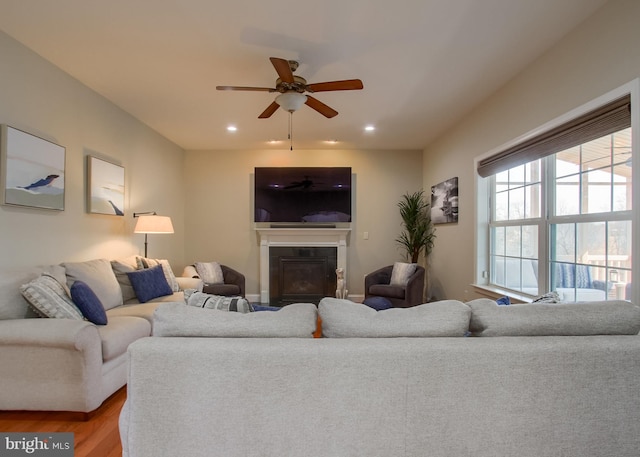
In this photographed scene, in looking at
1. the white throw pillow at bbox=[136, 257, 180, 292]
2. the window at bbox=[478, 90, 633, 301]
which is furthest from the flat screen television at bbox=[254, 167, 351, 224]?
the window at bbox=[478, 90, 633, 301]

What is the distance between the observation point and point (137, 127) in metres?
4.09

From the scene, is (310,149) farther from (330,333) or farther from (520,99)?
(330,333)

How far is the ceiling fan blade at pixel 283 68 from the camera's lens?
7.31 feet

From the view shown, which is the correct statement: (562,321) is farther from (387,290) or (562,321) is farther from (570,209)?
(387,290)

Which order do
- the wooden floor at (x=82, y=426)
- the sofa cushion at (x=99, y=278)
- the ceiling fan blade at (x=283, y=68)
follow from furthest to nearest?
the sofa cushion at (x=99, y=278), the ceiling fan blade at (x=283, y=68), the wooden floor at (x=82, y=426)

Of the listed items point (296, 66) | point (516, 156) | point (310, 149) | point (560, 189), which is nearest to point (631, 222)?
point (560, 189)

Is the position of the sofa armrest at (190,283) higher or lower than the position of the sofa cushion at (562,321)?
lower

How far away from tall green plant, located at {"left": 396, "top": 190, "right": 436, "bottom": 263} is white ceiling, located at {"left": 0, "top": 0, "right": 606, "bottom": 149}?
1.85m

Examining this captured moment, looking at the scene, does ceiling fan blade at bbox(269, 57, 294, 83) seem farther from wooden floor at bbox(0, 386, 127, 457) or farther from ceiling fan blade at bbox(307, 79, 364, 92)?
wooden floor at bbox(0, 386, 127, 457)

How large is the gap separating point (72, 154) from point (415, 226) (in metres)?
4.58

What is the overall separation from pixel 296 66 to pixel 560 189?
2.45 m

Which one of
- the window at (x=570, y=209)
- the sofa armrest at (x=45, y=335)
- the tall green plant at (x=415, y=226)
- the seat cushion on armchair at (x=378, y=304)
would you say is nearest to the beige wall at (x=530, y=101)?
the window at (x=570, y=209)

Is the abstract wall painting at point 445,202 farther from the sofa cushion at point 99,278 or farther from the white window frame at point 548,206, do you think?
the sofa cushion at point 99,278

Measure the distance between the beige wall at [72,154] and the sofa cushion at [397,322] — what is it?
8.56 feet
